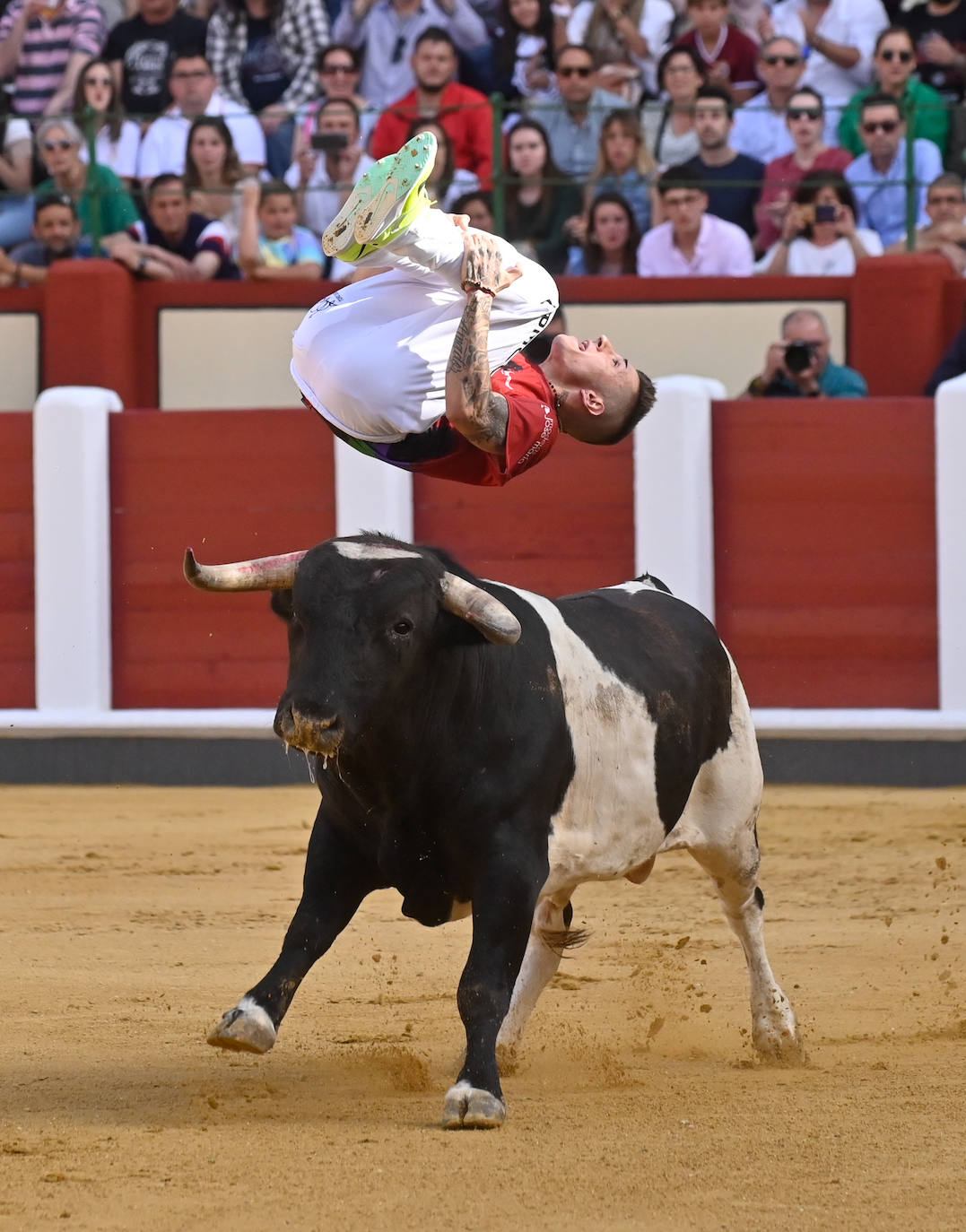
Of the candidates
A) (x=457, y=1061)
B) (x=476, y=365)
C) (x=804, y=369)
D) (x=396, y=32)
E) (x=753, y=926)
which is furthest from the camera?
(x=396, y=32)

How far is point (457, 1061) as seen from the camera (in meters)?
3.85

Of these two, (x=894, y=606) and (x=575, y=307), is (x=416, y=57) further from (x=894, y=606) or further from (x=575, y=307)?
(x=894, y=606)

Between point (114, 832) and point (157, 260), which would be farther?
point (157, 260)

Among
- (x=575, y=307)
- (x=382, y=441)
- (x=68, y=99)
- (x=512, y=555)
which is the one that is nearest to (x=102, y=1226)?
(x=382, y=441)

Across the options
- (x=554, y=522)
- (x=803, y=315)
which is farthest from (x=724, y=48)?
(x=554, y=522)

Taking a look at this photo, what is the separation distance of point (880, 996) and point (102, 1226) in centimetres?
232

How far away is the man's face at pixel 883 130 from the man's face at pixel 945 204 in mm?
242

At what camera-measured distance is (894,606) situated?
26.5 ft

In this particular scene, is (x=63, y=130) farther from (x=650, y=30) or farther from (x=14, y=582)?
(x=650, y=30)

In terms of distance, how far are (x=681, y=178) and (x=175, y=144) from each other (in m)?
2.43

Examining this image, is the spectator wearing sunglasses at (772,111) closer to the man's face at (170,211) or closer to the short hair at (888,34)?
the short hair at (888,34)

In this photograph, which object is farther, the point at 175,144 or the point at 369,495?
the point at 175,144

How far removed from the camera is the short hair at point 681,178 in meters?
8.27

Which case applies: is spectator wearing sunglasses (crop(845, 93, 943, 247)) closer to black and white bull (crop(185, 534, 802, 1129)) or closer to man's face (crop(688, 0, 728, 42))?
man's face (crop(688, 0, 728, 42))
